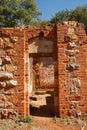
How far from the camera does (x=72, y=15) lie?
28.1 meters

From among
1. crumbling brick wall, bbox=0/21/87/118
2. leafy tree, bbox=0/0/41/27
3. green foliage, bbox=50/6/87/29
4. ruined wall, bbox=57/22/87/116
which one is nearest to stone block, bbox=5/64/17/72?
crumbling brick wall, bbox=0/21/87/118

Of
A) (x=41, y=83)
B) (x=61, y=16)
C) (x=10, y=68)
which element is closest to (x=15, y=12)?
(x=61, y=16)

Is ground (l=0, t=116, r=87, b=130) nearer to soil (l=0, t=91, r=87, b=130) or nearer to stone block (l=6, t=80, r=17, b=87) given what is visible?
soil (l=0, t=91, r=87, b=130)

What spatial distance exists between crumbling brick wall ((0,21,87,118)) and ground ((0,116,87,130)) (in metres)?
0.29

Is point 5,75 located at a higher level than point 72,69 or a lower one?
lower

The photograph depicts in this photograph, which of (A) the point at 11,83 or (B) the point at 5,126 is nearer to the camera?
(B) the point at 5,126

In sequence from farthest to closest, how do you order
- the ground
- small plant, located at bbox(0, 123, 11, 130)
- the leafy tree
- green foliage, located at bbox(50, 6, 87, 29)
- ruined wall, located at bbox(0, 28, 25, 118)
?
1. green foliage, located at bbox(50, 6, 87, 29)
2. the leafy tree
3. ruined wall, located at bbox(0, 28, 25, 118)
4. the ground
5. small plant, located at bbox(0, 123, 11, 130)

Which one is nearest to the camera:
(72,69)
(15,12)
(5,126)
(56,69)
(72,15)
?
(5,126)

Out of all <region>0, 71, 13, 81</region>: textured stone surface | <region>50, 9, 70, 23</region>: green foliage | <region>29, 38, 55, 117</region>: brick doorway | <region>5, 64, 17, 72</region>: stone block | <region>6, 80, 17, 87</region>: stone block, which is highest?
<region>50, 9, 70, 23</region>: green foliage

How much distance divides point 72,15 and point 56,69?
68.4ft

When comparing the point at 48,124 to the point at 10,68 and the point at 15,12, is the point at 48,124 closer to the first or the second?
the point at 10,68

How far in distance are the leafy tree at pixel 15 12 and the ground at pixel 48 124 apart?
19.4m

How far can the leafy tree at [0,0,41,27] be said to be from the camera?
85.2ft

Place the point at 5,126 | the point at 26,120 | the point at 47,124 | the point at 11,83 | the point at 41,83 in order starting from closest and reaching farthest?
the point at 5,126
the point at 47,124
the point at 26,120
the point at 11,83
the point at 41,83
